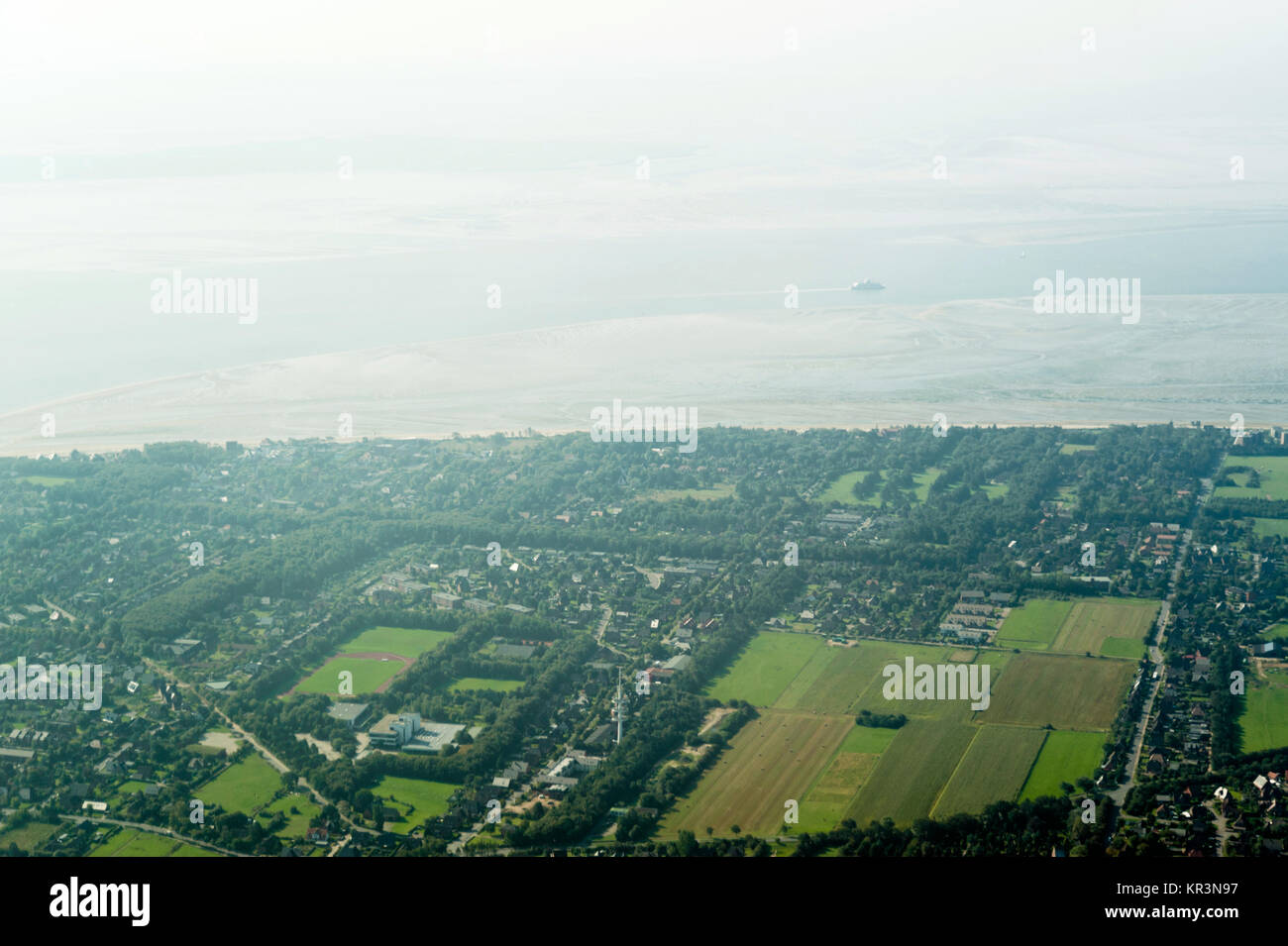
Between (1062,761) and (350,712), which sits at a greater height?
(350,712)

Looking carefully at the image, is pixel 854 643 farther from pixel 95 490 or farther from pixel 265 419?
pixel 265 419

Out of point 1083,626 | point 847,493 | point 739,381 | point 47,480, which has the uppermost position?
point 739,381

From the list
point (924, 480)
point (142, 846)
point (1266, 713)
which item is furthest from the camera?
point (924, 480)

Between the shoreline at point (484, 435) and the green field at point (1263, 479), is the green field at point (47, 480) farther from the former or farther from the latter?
the green field at point (1263, 479)

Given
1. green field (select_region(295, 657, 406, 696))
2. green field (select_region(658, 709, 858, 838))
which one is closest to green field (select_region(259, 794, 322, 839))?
green field (select_region(295, 657, 406, 696))

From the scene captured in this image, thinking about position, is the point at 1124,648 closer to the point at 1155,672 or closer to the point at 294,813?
the point at 1155,672

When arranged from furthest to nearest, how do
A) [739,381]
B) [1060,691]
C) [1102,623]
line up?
[739,381] → [1102,623] → [1060,691]

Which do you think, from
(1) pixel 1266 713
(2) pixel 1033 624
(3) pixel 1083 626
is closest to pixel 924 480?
(2) pixel 1033 624

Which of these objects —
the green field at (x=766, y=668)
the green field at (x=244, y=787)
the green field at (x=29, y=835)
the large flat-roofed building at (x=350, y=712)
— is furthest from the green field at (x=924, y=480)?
the green field at (x=29, y=835)
